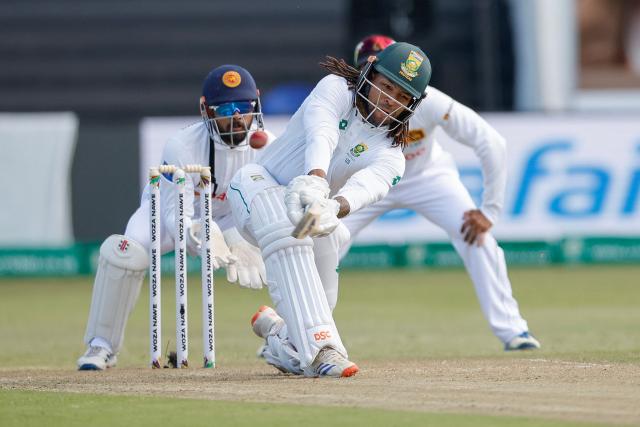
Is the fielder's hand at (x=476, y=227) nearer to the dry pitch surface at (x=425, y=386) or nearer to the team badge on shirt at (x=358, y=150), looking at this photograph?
the dry pitch surface at (x=425, y=386)

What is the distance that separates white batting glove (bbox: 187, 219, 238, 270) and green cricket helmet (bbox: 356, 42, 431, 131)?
1.10 metres

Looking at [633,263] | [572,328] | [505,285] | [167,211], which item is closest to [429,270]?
[633,263]

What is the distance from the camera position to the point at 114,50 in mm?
19766

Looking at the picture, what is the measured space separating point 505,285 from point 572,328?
1.49 metres

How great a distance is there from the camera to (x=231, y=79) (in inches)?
306

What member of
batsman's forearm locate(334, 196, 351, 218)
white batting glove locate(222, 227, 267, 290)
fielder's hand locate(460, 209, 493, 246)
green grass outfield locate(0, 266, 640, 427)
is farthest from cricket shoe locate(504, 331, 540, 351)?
batsman's forearm locate(334, 196, 351, 218)

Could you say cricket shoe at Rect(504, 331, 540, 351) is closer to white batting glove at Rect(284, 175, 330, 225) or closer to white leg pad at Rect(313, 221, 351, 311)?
white leg pad at Rect(313, 221, 351, 311)

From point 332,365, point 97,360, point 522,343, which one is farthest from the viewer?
point 522,343

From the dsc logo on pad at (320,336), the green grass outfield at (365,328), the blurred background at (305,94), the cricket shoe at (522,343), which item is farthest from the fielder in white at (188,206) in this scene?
the blurred background at (305,94)

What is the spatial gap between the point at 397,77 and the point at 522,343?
2.67 metres

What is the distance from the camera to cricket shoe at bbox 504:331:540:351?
342 inches

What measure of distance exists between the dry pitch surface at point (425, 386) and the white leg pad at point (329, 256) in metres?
0.45

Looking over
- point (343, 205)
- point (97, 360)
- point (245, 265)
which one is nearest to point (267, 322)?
point (245, 265)

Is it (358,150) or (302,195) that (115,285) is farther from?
(302,195)
